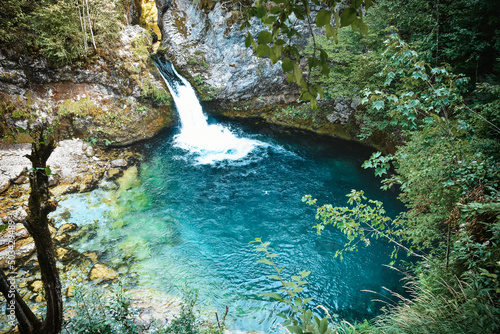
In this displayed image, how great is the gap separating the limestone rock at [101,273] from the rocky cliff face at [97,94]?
5.98 m


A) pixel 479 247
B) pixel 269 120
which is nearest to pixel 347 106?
pixel 269 120

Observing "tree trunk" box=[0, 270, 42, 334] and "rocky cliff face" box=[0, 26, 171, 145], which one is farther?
"rocky cliff face" box=[0, 26, 171, 145]

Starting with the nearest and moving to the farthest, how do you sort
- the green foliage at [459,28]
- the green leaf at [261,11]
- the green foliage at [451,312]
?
the green leaf at [261,11] < the green foliage at [451,312] < the green foliage at [459,28]

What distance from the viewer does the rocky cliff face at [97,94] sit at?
28.0 feet

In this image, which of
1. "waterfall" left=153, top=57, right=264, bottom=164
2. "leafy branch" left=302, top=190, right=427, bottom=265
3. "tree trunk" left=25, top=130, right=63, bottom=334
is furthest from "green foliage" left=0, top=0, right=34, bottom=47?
"leafy branch" left=302, top=190, right=427, bottom=265

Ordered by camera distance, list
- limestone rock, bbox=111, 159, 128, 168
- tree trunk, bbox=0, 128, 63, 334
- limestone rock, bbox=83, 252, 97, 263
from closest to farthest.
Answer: tree trunk, bbox=0, 128, 63, 334
limestone rock, bbox=83, 252, 97, 263
limestone rock, bbox=111, 159, 128, 168

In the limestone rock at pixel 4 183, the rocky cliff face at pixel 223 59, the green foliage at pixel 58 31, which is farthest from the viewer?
the rocky cliff face at pixel 223 59

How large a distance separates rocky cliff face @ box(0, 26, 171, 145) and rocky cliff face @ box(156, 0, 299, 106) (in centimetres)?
241

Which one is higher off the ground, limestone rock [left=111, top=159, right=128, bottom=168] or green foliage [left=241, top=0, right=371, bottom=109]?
limestone rock [left=111, top=159, right=128, bottom=168]

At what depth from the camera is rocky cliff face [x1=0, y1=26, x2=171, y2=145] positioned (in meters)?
8.52

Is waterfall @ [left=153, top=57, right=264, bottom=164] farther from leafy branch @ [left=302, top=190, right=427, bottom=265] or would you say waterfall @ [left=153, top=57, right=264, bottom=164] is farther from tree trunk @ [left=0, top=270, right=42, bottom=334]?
tree trunk @ [left=0, top=270, right=42, bottom=334]

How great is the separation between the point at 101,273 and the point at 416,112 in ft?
22.7

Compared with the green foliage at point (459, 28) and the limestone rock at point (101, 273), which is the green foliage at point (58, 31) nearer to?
the limestone rock at point (101, 273)

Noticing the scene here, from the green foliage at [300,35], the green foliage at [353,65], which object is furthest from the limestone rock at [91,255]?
the green foliage at [353,65]
